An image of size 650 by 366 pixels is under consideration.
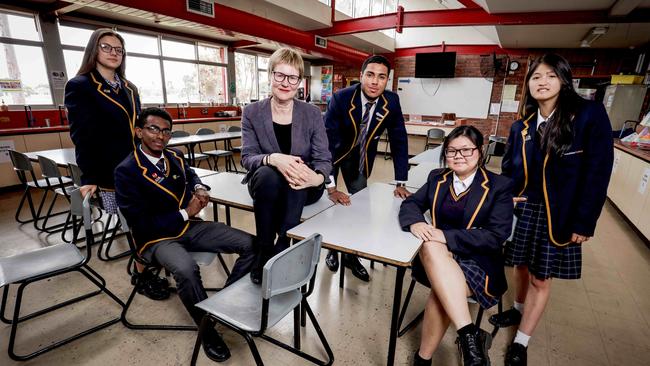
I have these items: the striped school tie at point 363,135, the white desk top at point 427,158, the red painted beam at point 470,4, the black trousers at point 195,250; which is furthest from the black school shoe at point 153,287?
the red painted beam at point 470,4

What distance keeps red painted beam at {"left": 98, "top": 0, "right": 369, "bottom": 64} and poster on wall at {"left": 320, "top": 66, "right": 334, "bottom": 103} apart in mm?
3772

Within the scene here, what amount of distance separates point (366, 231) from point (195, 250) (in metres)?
1.02

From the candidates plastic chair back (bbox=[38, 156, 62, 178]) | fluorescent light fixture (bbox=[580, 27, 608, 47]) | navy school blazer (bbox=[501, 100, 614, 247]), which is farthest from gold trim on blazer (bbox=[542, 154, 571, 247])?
fluorescent light fixture (bbox=[580, 27, 608, 47])

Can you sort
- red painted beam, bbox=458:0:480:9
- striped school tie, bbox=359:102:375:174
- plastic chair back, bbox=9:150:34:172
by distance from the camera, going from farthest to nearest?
red painted beam, bbox=458:0:480:9 → plastic chair back, bbox=9:150:34:172 → striped school tie, bbox=359:102:375:174

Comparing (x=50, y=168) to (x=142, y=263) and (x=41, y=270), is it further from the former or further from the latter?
(x=142, y=263)

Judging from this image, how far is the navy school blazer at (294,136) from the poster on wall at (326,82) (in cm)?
924

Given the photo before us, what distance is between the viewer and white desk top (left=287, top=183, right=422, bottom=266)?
4.42 ft

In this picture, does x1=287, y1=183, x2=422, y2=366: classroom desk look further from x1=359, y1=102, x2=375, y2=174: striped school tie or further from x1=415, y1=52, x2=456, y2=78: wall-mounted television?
x1=415, y1=52, x2=456, y2=78: wall-mounted television

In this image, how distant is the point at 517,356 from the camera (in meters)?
1.65

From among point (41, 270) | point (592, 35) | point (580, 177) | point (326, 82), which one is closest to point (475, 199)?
point (580, 177)

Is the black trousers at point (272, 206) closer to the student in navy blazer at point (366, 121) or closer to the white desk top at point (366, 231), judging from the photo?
the white desk top at point (366, 231)

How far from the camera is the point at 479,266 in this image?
150cm

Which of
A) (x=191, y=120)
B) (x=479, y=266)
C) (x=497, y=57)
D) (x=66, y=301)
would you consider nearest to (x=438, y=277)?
(x=479, y=266)

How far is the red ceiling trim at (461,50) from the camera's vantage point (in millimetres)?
8031
